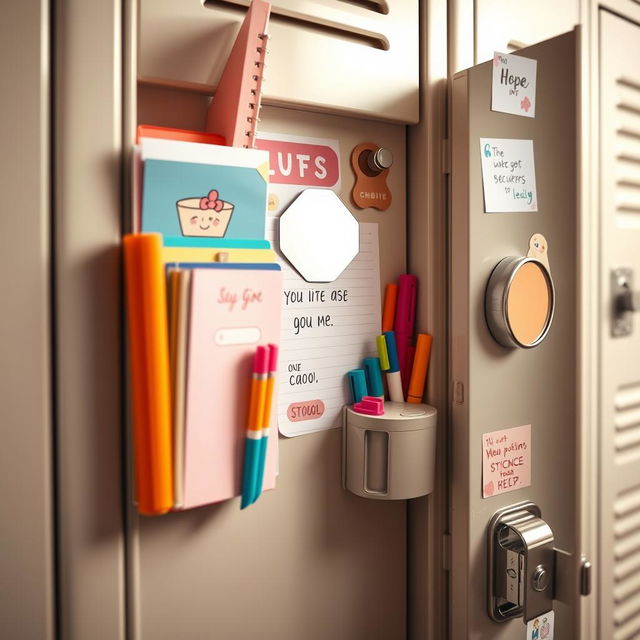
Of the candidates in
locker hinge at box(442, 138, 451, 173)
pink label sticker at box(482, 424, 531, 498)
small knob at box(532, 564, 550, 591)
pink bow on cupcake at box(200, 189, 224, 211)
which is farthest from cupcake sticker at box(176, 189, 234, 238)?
small knob at box(532, 564, 550, 591)

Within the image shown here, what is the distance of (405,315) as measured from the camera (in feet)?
2.53

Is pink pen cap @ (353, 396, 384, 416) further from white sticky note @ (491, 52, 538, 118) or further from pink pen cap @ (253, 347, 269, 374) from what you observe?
white sticky note @ (491, 52, 538, 118)

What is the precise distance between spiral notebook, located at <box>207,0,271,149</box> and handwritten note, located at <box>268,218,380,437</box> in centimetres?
12

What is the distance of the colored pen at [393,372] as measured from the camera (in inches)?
29.7

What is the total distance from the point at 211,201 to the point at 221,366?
161mm

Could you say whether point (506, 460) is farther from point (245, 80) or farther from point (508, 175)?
point (245, 80)

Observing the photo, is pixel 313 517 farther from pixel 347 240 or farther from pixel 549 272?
pixel 549 272

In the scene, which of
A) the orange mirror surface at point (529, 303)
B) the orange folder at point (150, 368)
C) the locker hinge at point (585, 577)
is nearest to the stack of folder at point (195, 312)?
the orange folder at point (150, 368)

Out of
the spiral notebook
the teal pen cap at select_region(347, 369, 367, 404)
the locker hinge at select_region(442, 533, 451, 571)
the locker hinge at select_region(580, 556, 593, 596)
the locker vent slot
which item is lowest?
the locker hinge at select_region(580, 556, 593, 596)

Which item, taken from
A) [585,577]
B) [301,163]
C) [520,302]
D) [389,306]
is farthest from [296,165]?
[585,577]

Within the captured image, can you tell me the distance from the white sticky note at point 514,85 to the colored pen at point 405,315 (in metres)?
0.24

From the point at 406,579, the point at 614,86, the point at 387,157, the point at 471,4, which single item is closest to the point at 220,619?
the point at 406,579

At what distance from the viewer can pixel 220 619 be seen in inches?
26.1

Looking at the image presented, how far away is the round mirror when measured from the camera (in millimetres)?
733
